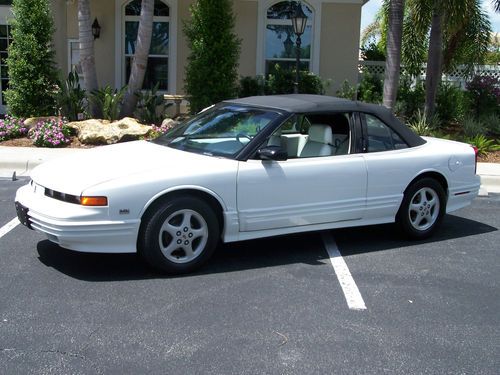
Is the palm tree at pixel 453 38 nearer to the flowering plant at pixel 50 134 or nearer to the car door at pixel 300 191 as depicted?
the flowering plant at pixel 50 134

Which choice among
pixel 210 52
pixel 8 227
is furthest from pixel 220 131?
pixel 210 52

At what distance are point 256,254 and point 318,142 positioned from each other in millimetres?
1256

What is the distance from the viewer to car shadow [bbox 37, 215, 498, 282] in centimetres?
519

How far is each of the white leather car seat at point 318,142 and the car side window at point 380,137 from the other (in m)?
0.40

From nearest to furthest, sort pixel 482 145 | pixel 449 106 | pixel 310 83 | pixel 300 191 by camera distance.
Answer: pixel 300 191
pixel 482 145
pixel 310 83
pixel 449 106

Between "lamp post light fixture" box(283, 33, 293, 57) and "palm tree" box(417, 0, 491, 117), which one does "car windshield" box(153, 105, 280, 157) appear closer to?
"palm tree" box(417, 0, 491, 117)

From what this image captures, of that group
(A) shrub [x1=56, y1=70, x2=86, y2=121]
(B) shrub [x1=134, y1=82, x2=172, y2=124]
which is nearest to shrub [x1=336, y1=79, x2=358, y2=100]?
(B) shrub [x1=134, y1=82, x2=172, y2=124]

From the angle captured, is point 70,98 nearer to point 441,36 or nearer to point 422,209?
point 441,36

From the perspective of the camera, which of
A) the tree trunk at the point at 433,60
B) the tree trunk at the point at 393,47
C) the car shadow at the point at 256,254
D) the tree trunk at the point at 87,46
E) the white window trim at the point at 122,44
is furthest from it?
the white window trim at the point at 122,44

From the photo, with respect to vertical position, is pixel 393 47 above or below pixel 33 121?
above

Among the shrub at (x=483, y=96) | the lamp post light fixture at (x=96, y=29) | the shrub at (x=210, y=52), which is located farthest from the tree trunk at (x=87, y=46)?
the shrub at (x=483, y=96)

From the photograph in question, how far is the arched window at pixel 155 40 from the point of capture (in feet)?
52.6

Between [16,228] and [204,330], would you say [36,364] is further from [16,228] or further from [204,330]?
[16,228]

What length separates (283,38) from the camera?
16203 mm
